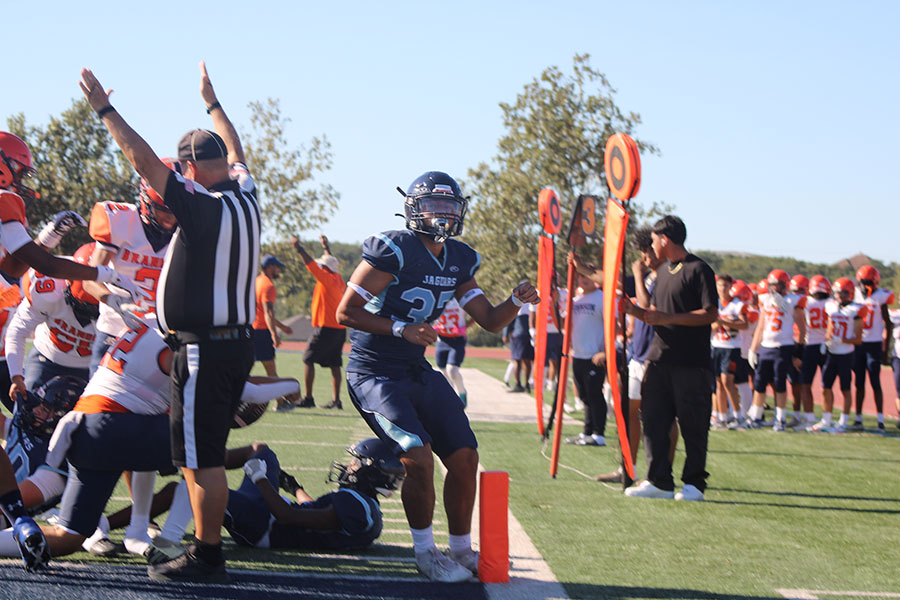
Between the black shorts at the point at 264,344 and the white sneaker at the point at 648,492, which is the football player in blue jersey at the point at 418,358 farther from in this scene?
the black shorts at the point at 264,344

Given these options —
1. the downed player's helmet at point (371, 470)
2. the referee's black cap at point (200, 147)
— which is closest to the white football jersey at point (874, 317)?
the downed player's helmet at point (371, 470)

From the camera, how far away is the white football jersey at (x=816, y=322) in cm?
1319

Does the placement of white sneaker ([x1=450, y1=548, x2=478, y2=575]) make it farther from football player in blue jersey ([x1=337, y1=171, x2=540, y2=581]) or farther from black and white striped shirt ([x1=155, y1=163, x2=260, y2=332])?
black and white striped shirt ([x1=155, y1=163, x2=260, y2=332])

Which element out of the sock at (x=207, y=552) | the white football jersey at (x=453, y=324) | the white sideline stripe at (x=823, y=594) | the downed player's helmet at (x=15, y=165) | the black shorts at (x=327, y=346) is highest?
the downed player's helmet at (x=15, y=165)

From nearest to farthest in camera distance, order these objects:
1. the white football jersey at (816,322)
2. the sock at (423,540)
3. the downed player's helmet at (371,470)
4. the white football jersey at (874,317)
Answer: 1. the sock at (423,540)
2. the downed player's helmet at (371,470)
3. the white football jersey at (874,317)
4. the white football jersey at (816,322)

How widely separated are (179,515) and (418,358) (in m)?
1.43

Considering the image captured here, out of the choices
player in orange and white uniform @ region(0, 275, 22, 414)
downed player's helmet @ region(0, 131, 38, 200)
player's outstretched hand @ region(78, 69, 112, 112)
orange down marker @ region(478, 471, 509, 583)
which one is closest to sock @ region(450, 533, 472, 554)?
orange down marker @ region(478, 471, 509, 583)

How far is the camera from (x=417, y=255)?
16.0 feet

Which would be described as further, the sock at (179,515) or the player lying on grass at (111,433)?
the sock at (179,515)

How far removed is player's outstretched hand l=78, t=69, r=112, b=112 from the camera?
4.07 meters

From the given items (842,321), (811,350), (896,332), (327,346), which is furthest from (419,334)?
(896,332)

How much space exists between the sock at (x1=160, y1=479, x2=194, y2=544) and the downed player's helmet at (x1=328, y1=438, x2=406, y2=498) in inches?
32.7

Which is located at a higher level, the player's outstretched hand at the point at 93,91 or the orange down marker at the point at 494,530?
the player's outstretched hand at the point at 93,91

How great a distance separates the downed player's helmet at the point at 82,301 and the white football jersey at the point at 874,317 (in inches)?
414
